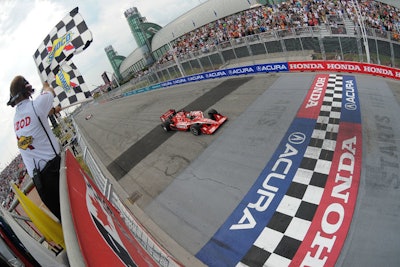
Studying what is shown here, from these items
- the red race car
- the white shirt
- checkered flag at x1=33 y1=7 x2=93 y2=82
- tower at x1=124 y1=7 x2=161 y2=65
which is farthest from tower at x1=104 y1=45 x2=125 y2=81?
the white shirt

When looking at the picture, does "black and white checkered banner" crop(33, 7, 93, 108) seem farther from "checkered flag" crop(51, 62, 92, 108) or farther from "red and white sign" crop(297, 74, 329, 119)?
"red and white sign" crop(297, 74, 329, 119)

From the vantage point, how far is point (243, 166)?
7.82 meters

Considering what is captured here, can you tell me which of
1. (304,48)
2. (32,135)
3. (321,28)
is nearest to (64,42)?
(32,135)

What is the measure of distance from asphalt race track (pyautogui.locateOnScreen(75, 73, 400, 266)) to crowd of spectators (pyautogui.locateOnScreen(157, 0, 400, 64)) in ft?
12.0

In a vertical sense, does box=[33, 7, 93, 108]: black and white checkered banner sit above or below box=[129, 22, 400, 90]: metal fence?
above

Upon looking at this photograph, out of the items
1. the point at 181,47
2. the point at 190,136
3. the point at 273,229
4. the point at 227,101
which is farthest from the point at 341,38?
the point at 181,47

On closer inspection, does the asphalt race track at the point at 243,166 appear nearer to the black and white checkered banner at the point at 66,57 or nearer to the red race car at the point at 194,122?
the red race car at the point at 194,122

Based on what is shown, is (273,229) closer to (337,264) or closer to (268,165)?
(337,264)

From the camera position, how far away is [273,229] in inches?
215

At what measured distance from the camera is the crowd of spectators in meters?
13.5

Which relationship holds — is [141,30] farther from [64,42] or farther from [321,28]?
[64,42]

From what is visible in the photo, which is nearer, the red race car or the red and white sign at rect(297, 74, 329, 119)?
the red and white sign at rect(297, 74, 329, 119)

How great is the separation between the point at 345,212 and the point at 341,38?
10.7 meters

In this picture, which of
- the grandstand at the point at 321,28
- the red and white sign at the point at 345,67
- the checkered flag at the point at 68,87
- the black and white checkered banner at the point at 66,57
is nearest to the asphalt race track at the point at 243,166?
the red and white sign at the point at 345,67
